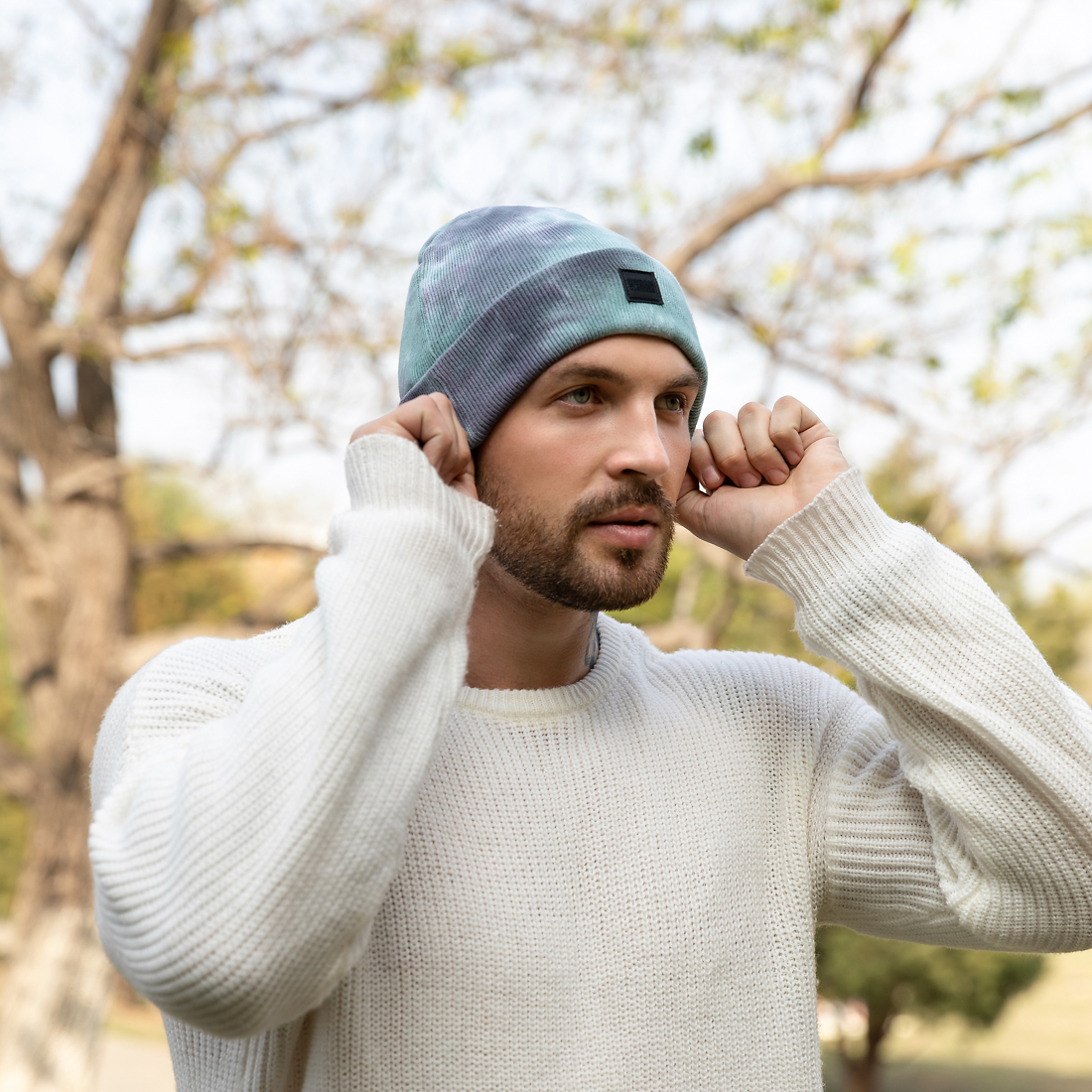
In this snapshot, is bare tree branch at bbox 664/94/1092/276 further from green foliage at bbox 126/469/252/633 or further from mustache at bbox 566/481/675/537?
green foliage at bbox 126/469/252/633

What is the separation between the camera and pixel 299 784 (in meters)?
1.28

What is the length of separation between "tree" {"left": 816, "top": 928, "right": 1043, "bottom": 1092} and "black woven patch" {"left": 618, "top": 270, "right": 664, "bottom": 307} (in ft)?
32.3

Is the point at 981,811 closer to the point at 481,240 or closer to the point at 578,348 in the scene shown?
the point at 578,348

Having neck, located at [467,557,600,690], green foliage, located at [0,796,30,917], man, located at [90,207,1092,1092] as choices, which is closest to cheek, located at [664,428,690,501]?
man, located at [90,207,1092,1092]

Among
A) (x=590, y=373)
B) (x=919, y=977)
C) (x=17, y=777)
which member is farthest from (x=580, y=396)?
(x=919, y=977)

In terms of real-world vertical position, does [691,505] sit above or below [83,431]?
above

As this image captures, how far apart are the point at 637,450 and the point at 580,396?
0.15 meters

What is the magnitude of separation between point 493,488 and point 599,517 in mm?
197

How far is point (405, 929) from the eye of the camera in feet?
4.96

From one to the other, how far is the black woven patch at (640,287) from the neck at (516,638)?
476 mm

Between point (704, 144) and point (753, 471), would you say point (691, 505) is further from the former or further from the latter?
point (704, 144)

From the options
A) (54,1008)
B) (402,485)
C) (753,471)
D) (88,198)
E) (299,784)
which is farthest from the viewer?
(88,198)

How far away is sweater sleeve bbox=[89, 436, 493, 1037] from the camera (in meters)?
1.25

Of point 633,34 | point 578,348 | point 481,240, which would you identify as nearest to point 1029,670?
point 578,348
